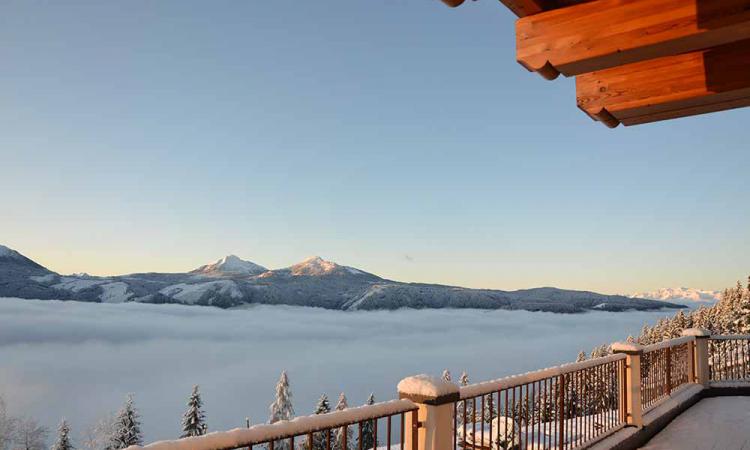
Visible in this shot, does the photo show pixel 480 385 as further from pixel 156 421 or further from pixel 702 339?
pixel 156 421

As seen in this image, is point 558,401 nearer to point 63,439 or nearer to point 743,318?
point 63,439

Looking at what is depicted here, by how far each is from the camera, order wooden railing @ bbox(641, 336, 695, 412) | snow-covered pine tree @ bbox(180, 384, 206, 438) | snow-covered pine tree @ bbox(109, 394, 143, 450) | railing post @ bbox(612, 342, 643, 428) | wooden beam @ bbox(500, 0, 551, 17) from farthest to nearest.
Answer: snow-covered pine tree @ bbox(180, 384, 206, 438) → snow-covered pine tree @ bbox(109, 394, 143, 450) → wooden railing @ bbox(641, 336, 695, 412) → railing post @ bbox(612, 342, 643, 428) → wooden beam @ bbox(500, 0, 551, 17)

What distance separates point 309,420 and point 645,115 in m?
3.67

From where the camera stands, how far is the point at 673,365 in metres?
9.11

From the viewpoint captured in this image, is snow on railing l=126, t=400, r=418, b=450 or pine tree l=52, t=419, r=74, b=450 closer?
snow on railing l=126, t=400, r=418, b=450

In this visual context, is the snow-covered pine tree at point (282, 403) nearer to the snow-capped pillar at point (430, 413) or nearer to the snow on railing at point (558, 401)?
the snow on railing at point (558, 401)

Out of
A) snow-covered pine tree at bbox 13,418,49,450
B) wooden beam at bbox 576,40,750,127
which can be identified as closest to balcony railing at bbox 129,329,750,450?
wooden beam at bbox 576,40,750,127

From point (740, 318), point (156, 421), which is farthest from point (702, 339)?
point (156, 421)

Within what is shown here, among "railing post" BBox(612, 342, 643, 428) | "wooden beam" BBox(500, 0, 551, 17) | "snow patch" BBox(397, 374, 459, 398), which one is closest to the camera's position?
"wooden beam" BBox(500, 0, 551, 17)

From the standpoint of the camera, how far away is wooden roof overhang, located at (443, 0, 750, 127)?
277 centimetres

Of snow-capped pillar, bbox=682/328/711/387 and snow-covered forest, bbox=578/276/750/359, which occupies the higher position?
snow-capped pillar, bbox=682/328/711/387

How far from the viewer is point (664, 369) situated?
8633 mm

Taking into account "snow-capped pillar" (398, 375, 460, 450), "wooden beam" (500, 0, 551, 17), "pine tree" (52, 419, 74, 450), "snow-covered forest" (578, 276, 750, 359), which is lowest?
"pine tree" (52, 419, 74, 450)

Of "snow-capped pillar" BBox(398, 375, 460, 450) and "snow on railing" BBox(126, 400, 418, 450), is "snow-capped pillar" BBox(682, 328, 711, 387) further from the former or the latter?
"snow on railing" BBox(126, 400, 418, 450)
